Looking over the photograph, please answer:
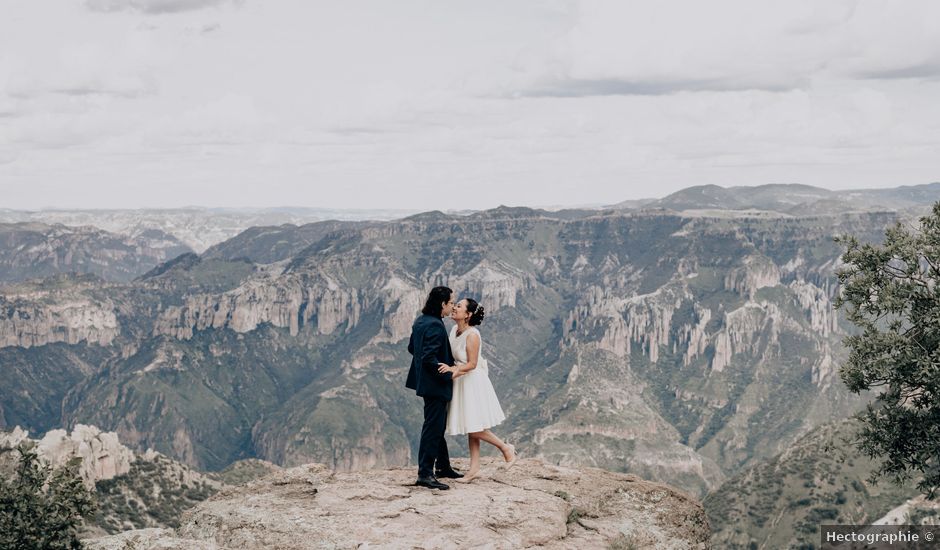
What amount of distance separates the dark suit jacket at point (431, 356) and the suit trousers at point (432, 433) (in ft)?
1.39

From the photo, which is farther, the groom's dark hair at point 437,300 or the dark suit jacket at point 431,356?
the groom's dark hair at point 437,300

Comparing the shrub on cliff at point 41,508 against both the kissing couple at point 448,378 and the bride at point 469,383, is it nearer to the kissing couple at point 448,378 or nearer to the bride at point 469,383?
the kissing couple at point 448,378

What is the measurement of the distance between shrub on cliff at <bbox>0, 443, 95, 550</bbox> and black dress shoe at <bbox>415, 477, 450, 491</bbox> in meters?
17.8

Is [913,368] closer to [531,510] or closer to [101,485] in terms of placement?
[531,510]

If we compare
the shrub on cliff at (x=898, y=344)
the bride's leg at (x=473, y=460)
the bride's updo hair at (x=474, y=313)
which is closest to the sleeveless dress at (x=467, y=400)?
Answer: the bride's updo hair at (x=474, y=313)

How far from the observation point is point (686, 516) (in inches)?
1197

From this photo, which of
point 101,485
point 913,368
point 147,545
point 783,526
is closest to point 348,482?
point 147,545

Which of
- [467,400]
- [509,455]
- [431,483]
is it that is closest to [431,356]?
[467,400]

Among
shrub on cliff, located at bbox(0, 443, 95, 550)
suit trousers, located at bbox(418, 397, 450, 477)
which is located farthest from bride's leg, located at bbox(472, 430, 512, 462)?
shrub on cliff, located at bbox(0, 443, 95, 550)

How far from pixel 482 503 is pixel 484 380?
4.17 metres

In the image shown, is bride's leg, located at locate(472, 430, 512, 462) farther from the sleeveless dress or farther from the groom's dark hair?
the groom's dark hair

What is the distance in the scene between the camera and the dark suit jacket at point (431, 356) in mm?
27781

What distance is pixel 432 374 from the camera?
28094mm

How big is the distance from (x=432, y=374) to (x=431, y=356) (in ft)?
2.38
